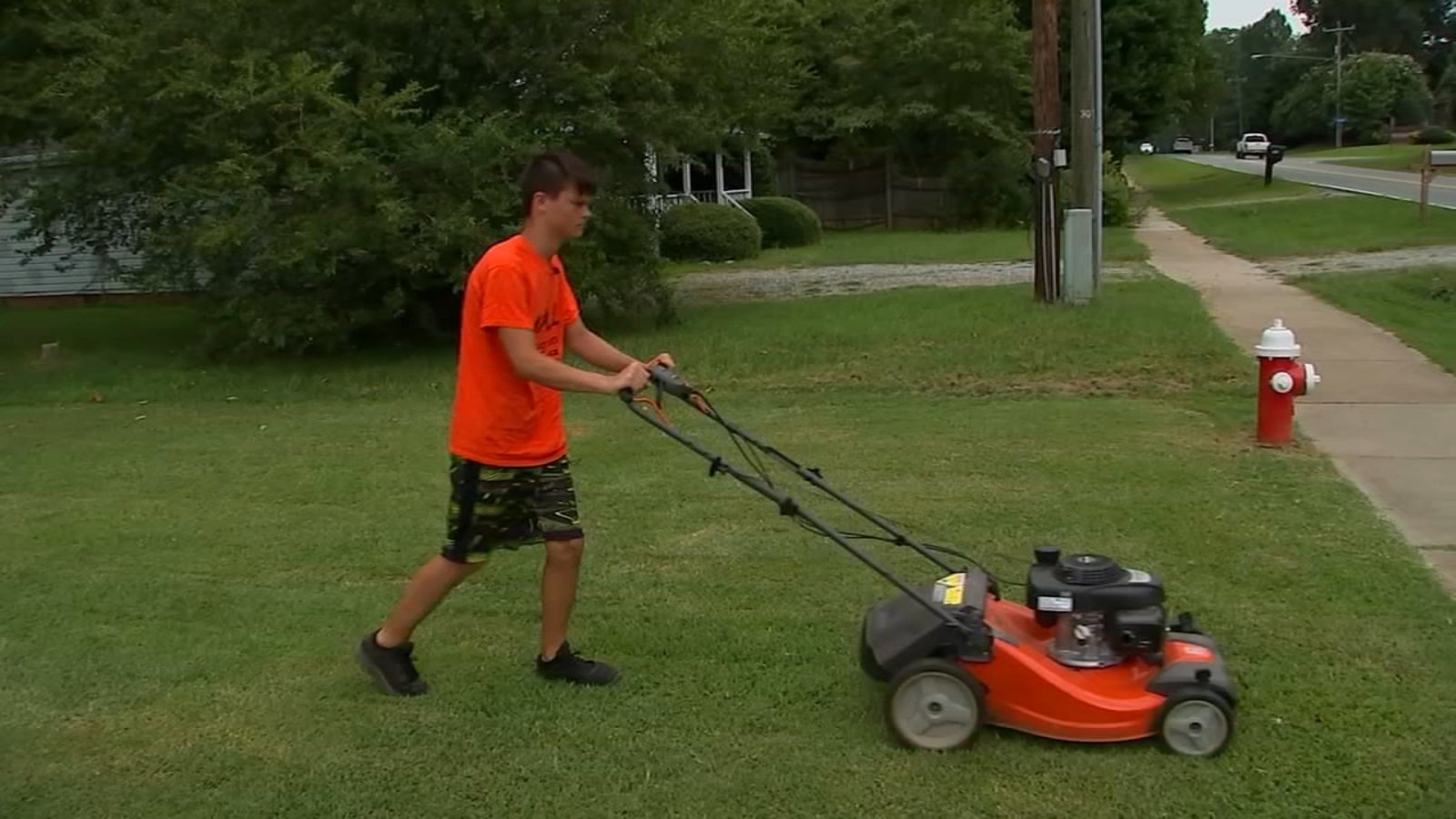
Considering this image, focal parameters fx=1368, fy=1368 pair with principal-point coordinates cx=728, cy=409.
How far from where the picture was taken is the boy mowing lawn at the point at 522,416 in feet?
12.7

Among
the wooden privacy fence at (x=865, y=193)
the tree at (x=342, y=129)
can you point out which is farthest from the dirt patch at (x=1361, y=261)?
the wooden privacy fence at (x=865, y=193)

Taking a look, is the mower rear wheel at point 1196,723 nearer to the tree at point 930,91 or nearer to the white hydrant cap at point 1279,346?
the white hydrant cap at point 1279,346

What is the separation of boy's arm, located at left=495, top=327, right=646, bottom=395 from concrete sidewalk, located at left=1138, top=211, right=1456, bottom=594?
10.6ft

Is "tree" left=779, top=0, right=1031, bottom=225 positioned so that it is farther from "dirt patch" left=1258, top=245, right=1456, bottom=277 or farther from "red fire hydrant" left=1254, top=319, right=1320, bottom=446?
"red fire hydrant" left=1254, top=319, right=1320, bottom=446

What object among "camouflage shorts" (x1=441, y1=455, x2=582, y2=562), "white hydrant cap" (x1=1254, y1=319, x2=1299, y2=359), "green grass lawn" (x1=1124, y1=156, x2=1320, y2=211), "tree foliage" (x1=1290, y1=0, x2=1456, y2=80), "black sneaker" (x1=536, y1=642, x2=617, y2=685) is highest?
"tree foliage" (x1=1290, y1=0, x2=1456, y2=80)

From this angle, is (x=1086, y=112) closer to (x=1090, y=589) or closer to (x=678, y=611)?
(x=678, y=611)

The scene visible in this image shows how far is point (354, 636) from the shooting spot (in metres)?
4.91

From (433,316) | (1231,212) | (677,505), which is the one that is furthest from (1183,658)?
(1231,212)

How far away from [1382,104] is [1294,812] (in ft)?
304

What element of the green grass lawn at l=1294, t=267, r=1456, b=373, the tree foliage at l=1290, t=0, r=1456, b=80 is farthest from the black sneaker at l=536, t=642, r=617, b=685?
the tree foliage at l=1290, t=0, r=1456, b=80

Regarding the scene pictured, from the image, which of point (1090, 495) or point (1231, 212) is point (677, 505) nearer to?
point (1090, 495)

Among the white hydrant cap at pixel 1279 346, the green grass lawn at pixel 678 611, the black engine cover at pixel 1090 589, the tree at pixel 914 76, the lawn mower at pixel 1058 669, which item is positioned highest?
the tree at pixel 914 76

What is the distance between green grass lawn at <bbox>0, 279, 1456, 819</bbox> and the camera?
3682mm

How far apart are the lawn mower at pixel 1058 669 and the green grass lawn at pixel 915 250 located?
1540 cm
